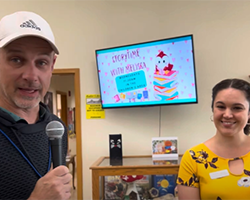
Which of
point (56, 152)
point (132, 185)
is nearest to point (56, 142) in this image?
point (56, 152)

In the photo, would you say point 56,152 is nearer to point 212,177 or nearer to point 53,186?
point 53,186

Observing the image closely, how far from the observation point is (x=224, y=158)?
1384 millimetres

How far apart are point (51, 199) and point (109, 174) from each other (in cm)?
142

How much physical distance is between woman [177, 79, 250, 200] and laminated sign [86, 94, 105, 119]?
4.44ft

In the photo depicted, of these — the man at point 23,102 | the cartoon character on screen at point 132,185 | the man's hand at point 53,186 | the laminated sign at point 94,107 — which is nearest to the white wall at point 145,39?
the laminated sign at point 94,107

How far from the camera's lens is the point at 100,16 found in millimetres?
2625

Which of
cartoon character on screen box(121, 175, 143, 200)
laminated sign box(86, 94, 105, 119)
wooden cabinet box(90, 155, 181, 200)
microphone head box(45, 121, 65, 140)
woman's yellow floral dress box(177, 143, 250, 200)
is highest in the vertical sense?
laminated sign box(86, 94, 105, 119)

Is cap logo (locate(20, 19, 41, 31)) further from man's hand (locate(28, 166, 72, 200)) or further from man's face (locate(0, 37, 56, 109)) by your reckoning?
man's hand (locate(28, 166, 72, 200))

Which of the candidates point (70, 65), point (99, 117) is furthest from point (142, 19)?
point (99, 117)

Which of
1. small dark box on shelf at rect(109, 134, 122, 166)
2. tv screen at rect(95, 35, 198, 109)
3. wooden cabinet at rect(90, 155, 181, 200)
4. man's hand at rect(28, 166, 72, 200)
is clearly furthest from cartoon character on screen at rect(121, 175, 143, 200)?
man's hand at rect(28, 166, 72, 200)

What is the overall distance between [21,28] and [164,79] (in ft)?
5.58

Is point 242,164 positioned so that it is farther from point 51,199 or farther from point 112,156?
point 112,156

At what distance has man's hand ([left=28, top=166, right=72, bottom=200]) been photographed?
2.35 feet

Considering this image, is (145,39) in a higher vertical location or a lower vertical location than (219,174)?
higher
